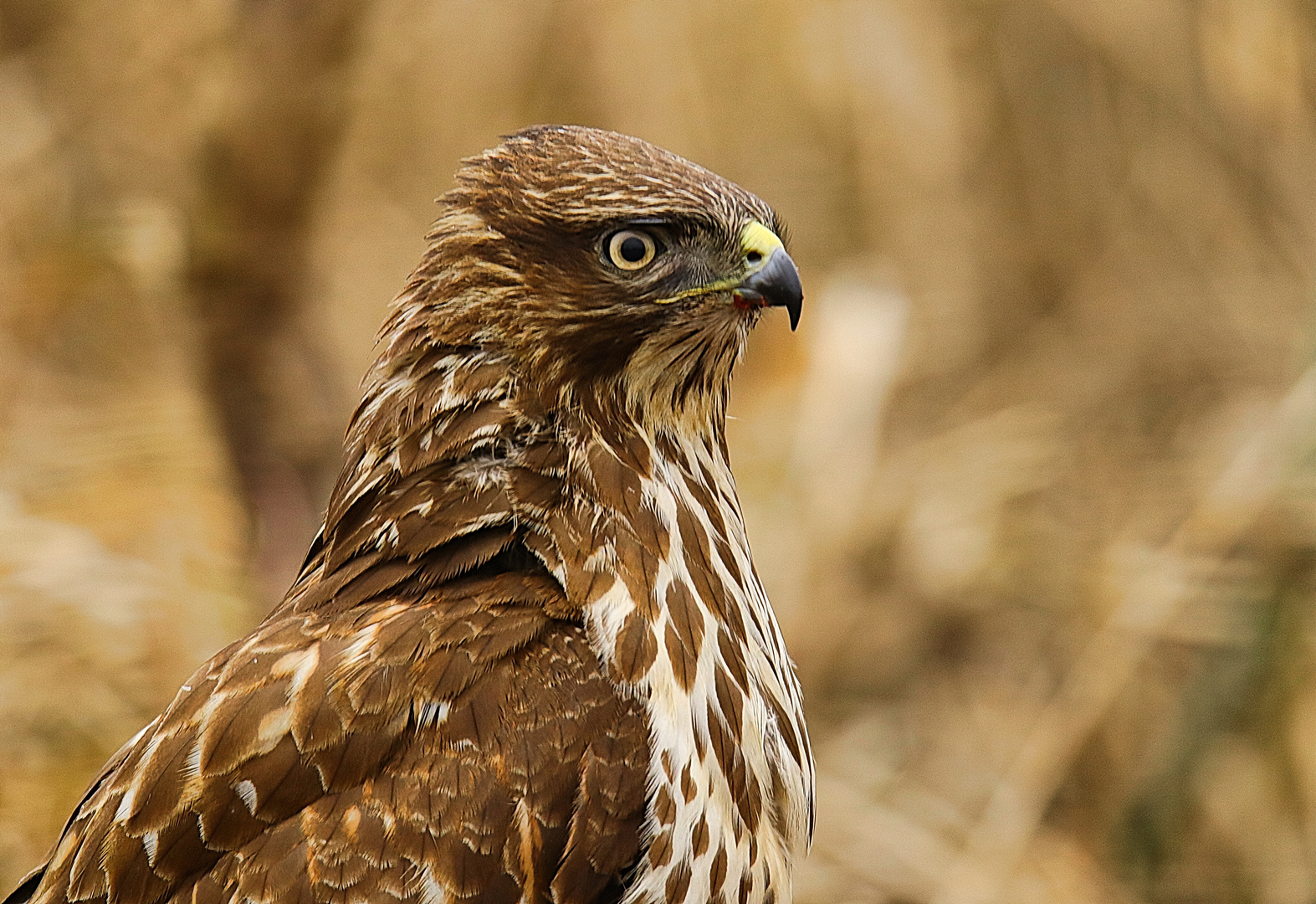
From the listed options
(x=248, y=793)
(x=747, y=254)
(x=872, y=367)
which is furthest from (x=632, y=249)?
(x=872, y=367)

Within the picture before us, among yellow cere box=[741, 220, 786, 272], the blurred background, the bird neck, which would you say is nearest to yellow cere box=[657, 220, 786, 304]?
yellow cere box=[741, 220, 786, 272]

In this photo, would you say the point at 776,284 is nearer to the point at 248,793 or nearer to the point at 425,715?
the point at 425,715

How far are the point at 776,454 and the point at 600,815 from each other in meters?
4.08

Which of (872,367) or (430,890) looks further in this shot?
(872,367)

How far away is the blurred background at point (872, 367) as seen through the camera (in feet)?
17.3

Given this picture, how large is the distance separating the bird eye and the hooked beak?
175 millimetres

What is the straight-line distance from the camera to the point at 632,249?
2.85m

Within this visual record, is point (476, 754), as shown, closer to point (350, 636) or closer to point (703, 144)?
point (350, 636)

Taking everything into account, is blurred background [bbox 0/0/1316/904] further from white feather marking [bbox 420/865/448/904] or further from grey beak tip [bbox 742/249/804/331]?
white feather marking [bbox 420/865/448/904]

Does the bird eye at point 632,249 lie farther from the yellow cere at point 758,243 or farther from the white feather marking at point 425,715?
the white feather marking at point 425,715

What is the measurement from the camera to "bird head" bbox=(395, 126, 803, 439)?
285 cm

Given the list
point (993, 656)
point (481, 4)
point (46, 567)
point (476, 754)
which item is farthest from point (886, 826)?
point (481, 4)

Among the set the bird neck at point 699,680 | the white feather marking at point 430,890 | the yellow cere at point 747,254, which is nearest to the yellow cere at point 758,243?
the yellow cere at point 747,254


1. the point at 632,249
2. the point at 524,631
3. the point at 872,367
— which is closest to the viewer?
the point at 524,631
